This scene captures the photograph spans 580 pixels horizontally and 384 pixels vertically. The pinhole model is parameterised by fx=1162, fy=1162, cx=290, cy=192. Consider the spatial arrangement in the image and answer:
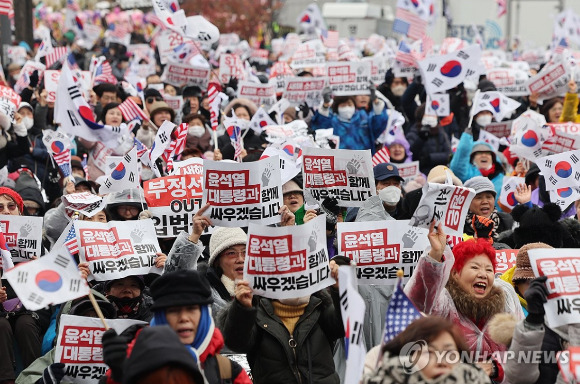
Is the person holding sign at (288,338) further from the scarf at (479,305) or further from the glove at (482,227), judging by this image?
the glove at (482,227)

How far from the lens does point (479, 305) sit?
227 inches

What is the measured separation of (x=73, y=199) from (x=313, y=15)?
15874 millimetres

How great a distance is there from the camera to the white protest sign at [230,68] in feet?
51.0

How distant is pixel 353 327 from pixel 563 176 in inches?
167

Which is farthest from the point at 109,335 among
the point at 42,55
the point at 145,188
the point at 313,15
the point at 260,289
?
the point at 313,15

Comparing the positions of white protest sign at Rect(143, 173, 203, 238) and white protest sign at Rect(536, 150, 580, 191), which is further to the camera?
white protest sign at Rect(536, 150, 580, 191)

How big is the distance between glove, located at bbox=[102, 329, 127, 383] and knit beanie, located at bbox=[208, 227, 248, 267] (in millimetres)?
1780

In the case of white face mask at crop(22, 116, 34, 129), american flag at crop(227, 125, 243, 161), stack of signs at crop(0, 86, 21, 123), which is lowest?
american flag at crop(227, 125, 243, 161)

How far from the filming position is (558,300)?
17.0ft

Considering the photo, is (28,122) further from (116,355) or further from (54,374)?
(116,355)

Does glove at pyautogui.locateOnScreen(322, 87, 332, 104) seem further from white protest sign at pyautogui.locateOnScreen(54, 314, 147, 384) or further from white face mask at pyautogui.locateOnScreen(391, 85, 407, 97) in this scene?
white protest sign at pyautogui.locateOnScreen(54, 314, 147, 384)

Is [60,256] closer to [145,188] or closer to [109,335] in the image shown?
[109,335]

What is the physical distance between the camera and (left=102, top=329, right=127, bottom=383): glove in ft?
15.5

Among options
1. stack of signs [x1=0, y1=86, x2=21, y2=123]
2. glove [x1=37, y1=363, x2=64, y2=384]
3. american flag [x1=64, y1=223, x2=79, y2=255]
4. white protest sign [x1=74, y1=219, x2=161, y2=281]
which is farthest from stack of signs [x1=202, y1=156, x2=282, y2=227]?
stack of signs [x1=0, y1=86, x2=21, y2=123]
